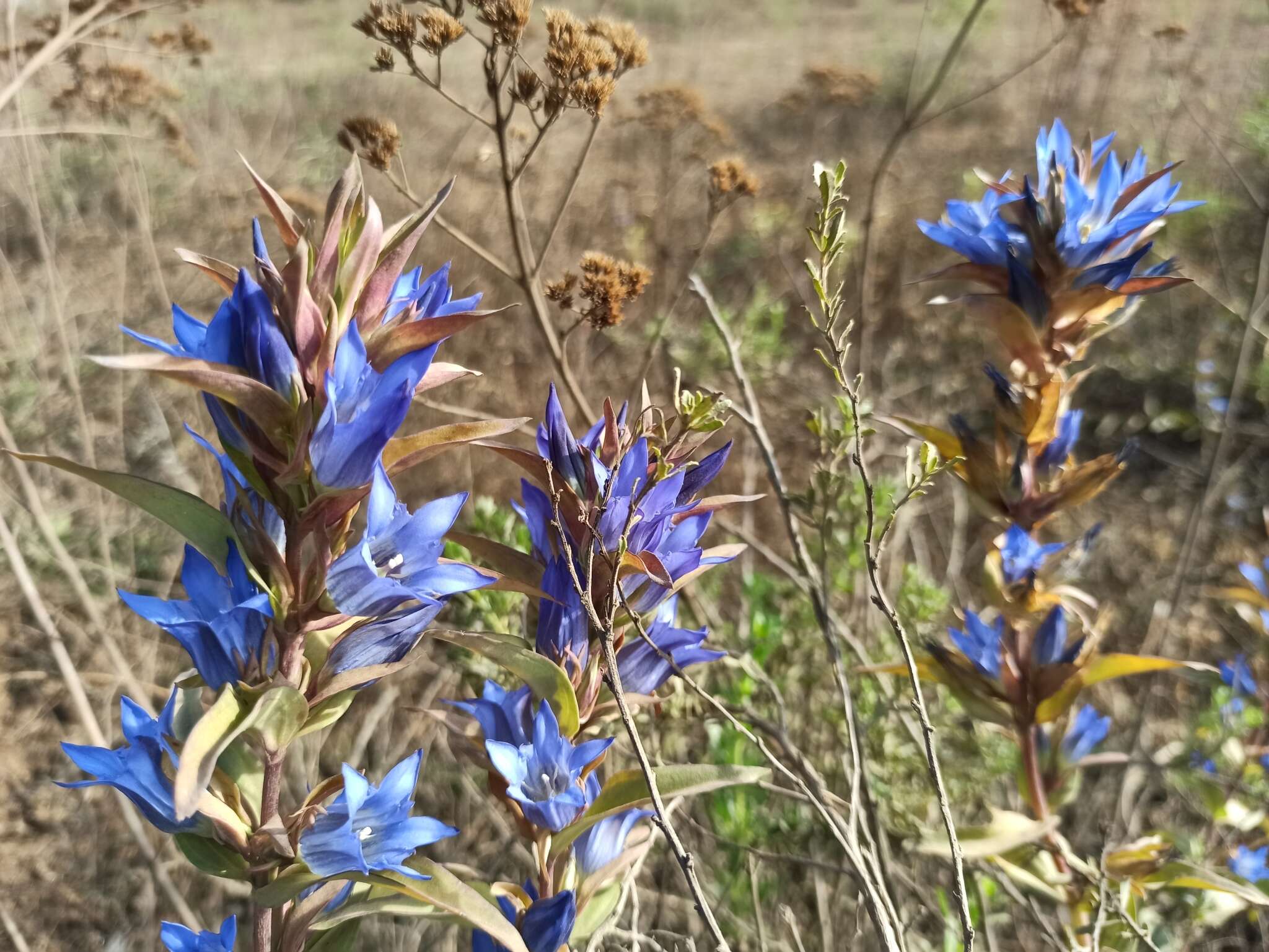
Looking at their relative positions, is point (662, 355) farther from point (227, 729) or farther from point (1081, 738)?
point (227, 729)

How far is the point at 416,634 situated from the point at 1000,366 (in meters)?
1.15

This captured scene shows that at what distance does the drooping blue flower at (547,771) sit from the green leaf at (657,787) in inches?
0.7

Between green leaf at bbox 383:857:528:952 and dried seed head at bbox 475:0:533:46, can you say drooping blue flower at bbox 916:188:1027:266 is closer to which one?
dried seed head at bbox 475:0:533:46

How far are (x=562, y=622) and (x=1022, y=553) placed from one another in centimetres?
85

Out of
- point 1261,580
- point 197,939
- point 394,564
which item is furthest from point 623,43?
point 1261,580

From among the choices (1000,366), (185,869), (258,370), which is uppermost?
(258,370)

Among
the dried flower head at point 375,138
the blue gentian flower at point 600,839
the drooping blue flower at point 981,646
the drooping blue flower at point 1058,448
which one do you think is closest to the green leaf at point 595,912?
the blue gentian flower at point 600,839

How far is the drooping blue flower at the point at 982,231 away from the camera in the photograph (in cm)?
150

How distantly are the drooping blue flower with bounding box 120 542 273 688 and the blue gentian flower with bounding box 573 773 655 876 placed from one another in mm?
439

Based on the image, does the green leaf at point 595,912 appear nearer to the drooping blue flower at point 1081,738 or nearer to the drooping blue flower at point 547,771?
the drooping blue flower at point 547,771

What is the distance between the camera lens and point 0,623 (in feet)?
10.5

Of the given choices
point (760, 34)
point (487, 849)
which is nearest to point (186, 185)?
point (487, 849)

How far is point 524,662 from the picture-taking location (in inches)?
38.5

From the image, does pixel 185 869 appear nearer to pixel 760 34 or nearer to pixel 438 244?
pixel 438 244
